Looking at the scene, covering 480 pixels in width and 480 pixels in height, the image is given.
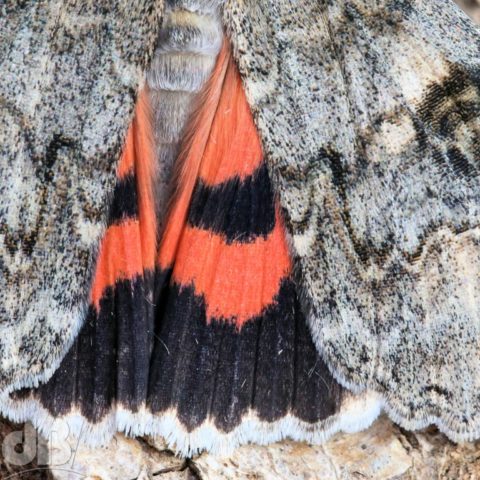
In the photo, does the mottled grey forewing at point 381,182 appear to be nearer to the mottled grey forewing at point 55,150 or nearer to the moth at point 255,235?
the moth at point 255,235

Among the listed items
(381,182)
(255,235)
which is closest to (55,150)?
(255,235)

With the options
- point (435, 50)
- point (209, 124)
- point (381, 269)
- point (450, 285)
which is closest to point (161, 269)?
point (209, 124)

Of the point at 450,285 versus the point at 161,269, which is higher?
the point at 450,285

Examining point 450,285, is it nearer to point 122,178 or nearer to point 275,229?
point 275,229

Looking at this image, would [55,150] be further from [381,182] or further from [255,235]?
[381,182]

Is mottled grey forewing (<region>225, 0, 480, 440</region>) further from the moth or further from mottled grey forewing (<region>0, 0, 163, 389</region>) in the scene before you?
mottled grey forewing (<region>0, 0, 163, 389</region>)

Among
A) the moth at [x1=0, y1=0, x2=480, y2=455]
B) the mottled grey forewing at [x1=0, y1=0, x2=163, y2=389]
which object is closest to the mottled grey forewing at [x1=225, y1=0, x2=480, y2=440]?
the moth at [x1=0, y1=0, x2=480, y2=455]
